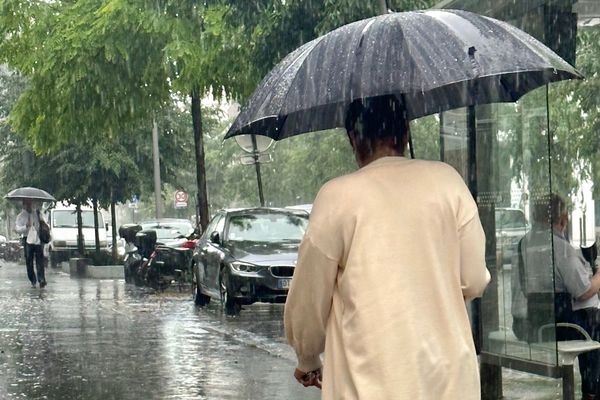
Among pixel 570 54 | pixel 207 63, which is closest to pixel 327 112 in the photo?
pixel 570 54

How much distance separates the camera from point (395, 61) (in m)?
4.50

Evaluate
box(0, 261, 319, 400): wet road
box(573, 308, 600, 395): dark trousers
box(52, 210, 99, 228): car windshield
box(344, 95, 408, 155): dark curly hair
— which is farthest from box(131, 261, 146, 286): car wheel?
box(344, 95, 408, 155): dark curly hair

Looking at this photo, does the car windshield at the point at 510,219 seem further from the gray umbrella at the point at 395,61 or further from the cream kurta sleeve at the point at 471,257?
the cream kurta sleeve at the point at 471,257

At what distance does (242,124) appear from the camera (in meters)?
4.80

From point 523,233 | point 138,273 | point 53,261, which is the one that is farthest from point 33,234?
point 53,261

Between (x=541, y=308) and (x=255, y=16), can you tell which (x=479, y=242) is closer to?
(x=541, y=308)

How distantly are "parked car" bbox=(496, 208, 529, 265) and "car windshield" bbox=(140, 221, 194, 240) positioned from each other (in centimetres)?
2194

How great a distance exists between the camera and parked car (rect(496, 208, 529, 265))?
25.2 feet

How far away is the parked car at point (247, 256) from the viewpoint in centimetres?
1633

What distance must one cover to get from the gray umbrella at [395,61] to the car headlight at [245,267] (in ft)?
37.4

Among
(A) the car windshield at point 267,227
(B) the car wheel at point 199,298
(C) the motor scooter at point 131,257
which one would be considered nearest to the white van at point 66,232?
(C) the motor scooter at point 131,257

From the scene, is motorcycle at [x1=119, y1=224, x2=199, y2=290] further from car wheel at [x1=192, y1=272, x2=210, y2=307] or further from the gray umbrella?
the gray umbrella

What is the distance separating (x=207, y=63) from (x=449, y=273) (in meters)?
12.7

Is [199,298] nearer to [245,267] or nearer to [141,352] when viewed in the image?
[245,267]
